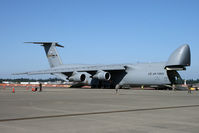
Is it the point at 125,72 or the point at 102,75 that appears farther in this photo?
the point at 125,72

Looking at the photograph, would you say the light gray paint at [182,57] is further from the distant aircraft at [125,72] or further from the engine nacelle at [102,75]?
the engine nacelle at [102,75]

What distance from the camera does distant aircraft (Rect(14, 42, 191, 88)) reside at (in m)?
40.9

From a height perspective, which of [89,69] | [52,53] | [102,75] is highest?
[52,53]

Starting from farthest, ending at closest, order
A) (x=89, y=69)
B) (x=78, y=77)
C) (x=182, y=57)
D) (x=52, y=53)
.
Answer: (x=52, y=53) → (x=89, y=69) → (x=78, y=77) → (x=182, y=57)

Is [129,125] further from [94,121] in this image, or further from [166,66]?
[166,66]

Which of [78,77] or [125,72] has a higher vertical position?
[125,72]

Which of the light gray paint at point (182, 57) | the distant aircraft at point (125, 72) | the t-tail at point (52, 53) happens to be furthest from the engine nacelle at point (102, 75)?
the t-tail at point (52, 53)

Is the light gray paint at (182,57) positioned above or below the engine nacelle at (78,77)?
above

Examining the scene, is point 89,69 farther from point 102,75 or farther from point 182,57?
point 182,57

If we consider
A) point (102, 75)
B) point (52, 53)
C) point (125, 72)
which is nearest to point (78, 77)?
point (102, 75)

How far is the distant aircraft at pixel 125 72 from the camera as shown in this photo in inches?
1612

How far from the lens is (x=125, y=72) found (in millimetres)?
48625

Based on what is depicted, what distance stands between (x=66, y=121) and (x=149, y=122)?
2.53 meters

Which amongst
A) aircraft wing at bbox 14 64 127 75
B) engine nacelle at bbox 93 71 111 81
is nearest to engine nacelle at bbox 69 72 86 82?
aircraft wing at bbox 14 64 127 75
